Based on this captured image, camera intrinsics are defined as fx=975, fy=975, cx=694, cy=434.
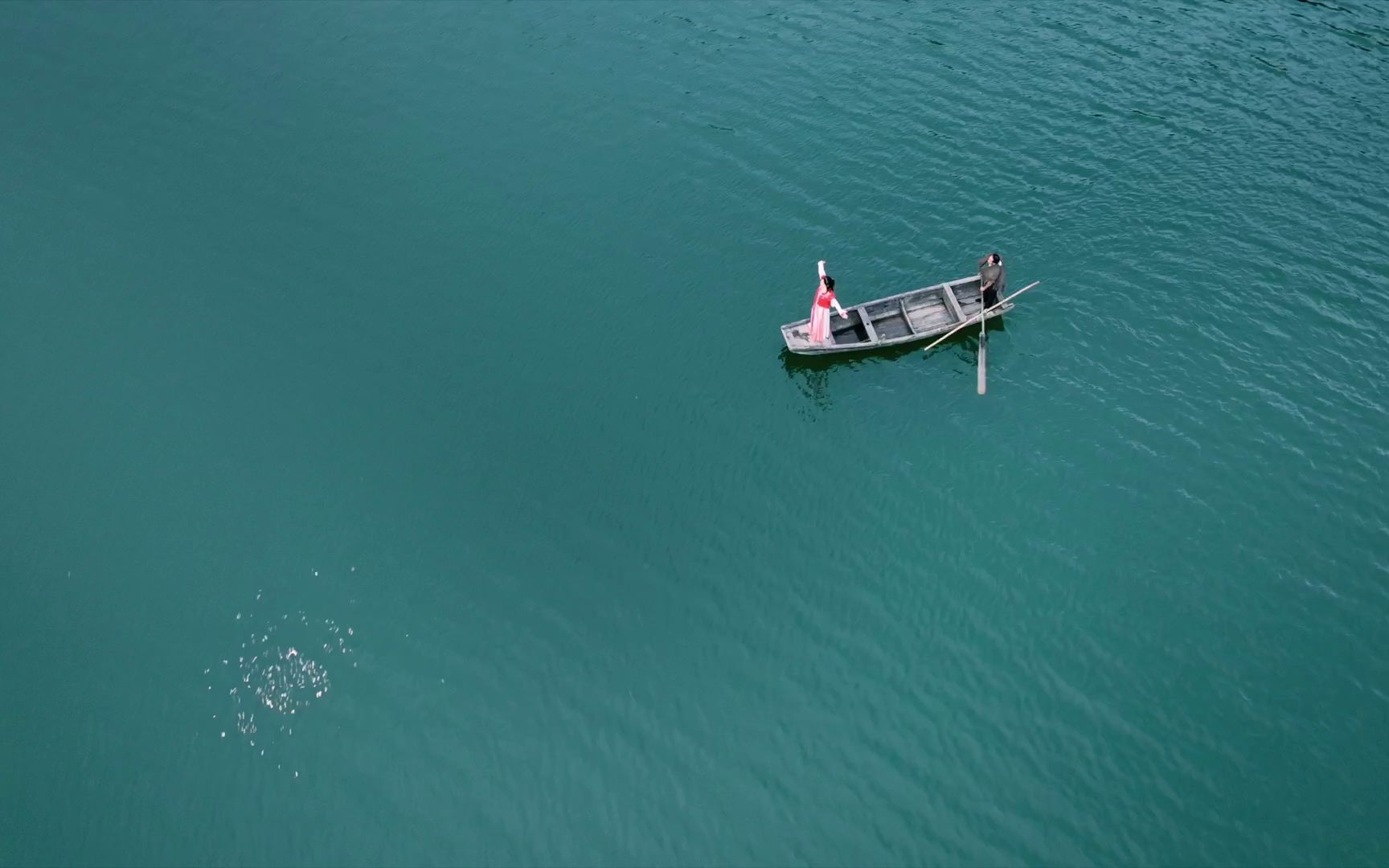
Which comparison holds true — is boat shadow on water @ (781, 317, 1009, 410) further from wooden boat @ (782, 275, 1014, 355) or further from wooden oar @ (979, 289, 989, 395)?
wooden oar @ (979, 289, 989, 395)

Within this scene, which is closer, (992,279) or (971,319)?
(971,319)

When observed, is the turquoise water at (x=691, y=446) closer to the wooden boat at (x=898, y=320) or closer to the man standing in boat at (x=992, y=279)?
the wooden boat at (x=898, y=320)

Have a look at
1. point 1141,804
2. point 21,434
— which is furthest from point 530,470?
point 1141,804

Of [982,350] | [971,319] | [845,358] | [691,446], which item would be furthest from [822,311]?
[691,446]

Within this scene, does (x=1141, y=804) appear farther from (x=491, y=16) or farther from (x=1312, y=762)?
(x=491, y=16)

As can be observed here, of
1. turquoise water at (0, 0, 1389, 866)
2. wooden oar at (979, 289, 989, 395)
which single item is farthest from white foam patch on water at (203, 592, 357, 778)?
wooden oar at (979, 289, 989, 395)

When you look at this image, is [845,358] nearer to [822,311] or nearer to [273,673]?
[822,311]
